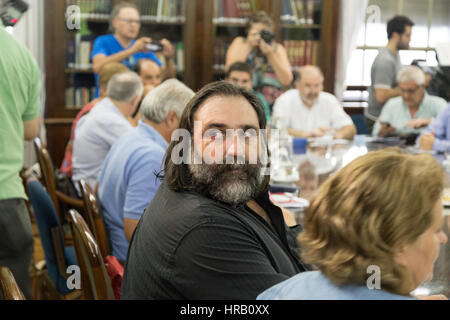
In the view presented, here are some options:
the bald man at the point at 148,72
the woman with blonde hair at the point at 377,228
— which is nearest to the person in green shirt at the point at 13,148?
the woman with blonde hair at the point at 377,228

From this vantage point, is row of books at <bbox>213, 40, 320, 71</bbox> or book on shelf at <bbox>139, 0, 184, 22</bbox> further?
row of books at <bbox>213, 40, 320, 71</bbox>

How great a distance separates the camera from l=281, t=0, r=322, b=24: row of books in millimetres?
5934

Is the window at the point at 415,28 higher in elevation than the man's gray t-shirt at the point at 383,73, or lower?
higher

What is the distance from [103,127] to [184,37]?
2.64m

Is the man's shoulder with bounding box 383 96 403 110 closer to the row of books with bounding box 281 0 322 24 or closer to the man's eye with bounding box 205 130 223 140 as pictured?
the row of books with bounding box 281 0 322 24

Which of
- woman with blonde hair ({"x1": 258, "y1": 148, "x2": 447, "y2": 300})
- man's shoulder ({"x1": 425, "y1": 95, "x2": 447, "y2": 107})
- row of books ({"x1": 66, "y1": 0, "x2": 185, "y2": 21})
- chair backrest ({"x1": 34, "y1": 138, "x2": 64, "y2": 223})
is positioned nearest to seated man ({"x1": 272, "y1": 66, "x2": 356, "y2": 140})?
man's shoulder ({"x1": 425, "y1": 95, "x2": 447, "y2": 107})

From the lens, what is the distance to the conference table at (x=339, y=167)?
1.66m

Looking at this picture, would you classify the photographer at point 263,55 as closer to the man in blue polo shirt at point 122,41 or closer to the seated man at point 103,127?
the man in blue polo shirt at point 122,41

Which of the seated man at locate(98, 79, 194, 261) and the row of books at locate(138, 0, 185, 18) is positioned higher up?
the row of books at locate(138, 0, 185, 18)

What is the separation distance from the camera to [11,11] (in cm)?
265

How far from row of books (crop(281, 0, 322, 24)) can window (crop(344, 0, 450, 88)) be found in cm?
70

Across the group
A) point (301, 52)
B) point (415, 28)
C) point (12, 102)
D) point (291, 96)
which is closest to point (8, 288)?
point (12, 102)

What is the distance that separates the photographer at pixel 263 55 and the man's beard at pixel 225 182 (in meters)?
3.71
